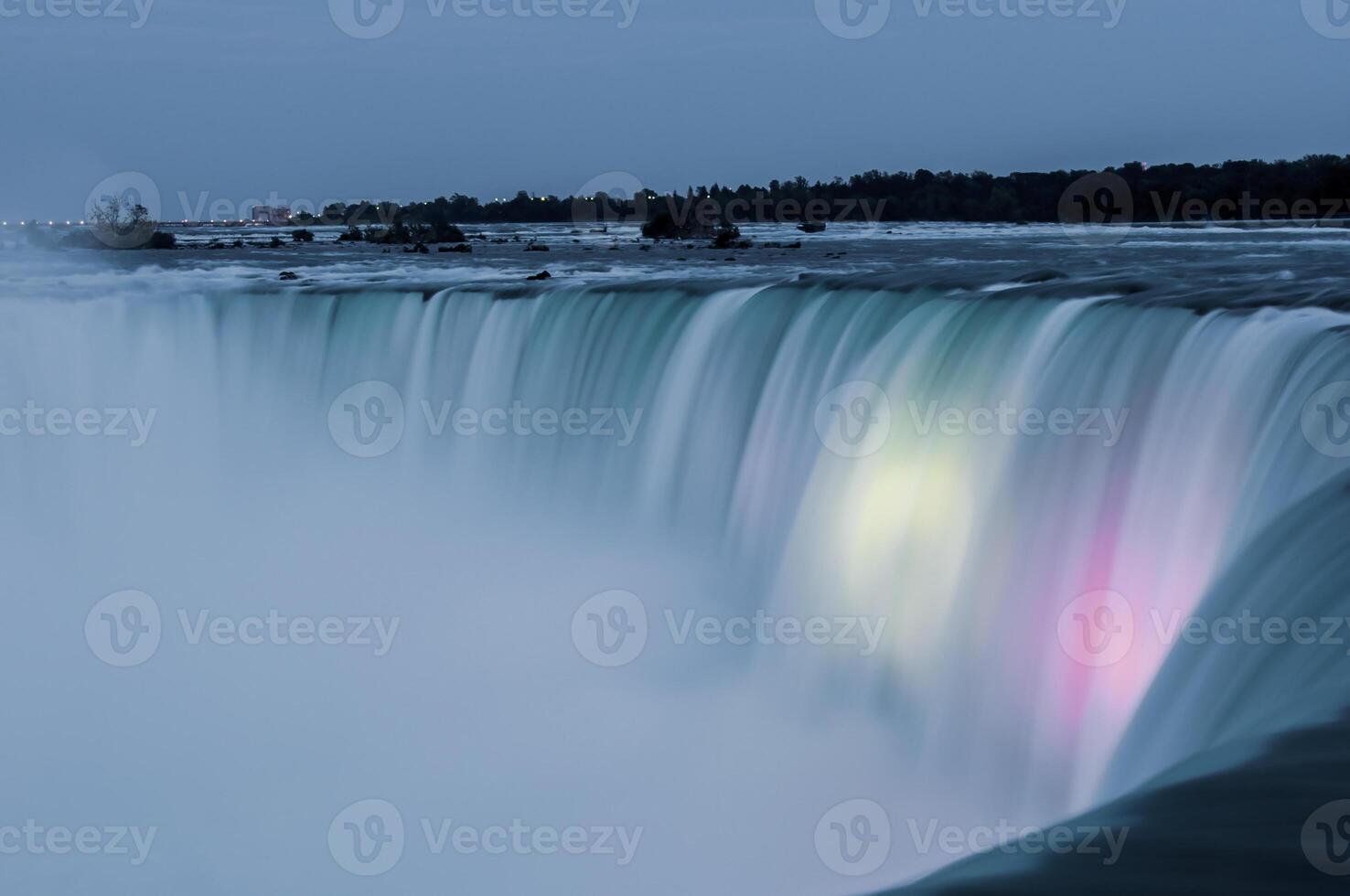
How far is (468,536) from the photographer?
15.7 m

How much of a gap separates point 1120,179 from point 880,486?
186 feet

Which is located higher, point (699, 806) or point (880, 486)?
point (880, 486)

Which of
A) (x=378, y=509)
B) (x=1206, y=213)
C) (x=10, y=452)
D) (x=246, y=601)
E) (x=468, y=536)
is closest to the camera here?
(x=246, y=601)

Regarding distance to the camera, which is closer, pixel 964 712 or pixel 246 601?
pixel 964 712

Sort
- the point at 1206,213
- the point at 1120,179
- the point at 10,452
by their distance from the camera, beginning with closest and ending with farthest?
1. the point at 10,452
2. the point at 1206,213
3. the point at 1120,179

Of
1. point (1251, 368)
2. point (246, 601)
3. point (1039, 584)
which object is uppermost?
point (1251, 368)

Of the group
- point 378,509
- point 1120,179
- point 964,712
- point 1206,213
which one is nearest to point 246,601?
point 378,509

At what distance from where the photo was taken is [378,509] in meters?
16.8

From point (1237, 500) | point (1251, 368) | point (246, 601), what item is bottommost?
point (246, 601)

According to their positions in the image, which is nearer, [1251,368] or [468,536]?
[1251,368]

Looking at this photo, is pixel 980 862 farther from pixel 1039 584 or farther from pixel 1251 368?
pixel 1251 368

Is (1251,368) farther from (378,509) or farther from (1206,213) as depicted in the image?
(1206,213)

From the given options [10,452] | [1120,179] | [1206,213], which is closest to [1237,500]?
[10,452]

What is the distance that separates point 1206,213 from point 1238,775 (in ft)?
191
